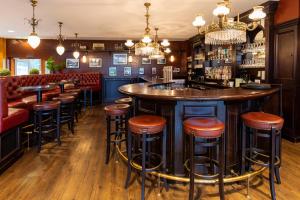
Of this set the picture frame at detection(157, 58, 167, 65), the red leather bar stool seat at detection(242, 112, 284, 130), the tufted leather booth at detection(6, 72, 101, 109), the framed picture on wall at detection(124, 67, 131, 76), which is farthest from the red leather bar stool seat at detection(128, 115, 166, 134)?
the picture frame at detection(157, 58, 167, 65)

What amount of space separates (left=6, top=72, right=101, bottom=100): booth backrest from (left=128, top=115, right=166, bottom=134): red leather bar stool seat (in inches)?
146

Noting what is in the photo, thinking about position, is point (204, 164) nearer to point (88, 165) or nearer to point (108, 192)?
point (108, 192)

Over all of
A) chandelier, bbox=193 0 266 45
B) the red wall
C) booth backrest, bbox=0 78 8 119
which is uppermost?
the red wall

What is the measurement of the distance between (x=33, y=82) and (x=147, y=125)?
533 cm

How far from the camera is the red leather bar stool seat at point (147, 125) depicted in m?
2.46

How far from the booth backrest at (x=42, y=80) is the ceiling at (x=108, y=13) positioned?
1664mm

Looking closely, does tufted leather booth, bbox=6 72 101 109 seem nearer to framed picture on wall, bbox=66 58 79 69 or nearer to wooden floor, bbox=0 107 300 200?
framed picture on wall, bbox=66 58 79 69

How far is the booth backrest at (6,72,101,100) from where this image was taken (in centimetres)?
545

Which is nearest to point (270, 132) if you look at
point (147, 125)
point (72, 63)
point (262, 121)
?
point (262, 121)

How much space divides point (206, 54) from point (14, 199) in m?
7.24

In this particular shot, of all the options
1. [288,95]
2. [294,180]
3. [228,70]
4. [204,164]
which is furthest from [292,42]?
[204,164]

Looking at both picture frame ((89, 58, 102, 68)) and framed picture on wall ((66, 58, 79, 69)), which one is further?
picture frame ((89, 58, 102, 68))

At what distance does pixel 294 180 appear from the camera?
2938 mm

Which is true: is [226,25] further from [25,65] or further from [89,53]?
[25,65]
